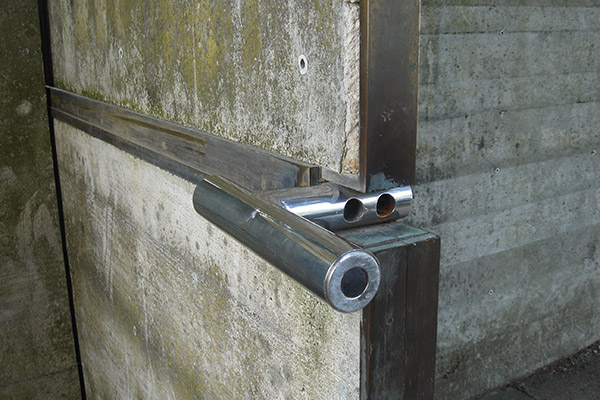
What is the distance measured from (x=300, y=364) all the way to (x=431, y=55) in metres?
2.72

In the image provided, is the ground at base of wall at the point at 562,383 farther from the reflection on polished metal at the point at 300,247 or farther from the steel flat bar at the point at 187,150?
the reflection on polished metal at the point at 300,247

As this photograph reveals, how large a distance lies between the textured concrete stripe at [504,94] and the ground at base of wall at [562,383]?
2219mm

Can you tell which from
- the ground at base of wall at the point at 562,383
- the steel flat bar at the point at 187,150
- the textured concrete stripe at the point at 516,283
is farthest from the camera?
the ground at base of wall at the point at 562,383

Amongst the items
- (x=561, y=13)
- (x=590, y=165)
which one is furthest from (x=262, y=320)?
(x=590, y=165)

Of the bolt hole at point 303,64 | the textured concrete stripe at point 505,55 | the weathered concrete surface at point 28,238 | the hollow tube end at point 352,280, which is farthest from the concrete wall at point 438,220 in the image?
the hollow tube end at point 352,280

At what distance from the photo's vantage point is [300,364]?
66.6 inches

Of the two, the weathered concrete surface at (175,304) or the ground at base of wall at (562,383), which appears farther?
the ground at base of wall at (562,383)

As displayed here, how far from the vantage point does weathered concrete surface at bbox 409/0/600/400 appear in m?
4.04

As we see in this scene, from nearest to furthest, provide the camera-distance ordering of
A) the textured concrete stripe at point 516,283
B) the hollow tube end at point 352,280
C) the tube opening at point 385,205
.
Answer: the hollow tube end at point 352,280 → the tube opening at point 385,205 → the textured concrete stripe at point 516,283

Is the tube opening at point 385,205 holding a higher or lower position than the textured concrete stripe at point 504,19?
lower

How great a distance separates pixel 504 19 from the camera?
4.13 m

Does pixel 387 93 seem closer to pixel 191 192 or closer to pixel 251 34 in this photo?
pixel 251 34

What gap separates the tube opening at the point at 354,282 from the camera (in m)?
0.97

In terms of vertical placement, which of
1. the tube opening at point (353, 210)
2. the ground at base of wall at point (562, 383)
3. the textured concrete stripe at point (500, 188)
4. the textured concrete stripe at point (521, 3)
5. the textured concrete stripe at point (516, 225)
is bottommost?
the ground at base of wall at point (562, 383)
